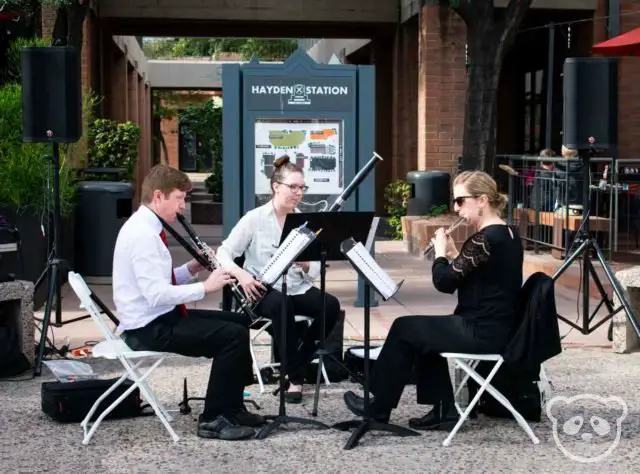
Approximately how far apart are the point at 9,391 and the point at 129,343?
1500 millimetres

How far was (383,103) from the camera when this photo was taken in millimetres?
22531

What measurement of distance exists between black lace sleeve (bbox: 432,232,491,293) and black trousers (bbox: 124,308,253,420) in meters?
1.06

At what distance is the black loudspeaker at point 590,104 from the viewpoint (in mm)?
8977

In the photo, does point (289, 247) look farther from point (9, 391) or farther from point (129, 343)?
point (9, 391)

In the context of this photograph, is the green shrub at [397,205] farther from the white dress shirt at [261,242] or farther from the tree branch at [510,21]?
the white dress shirt at [261,242]

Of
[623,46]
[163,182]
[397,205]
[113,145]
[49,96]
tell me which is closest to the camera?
[163,182]

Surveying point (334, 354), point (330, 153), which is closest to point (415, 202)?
point (330, 153)

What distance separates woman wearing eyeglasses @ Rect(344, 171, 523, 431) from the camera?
5922 mm

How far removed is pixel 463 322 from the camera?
6.02m

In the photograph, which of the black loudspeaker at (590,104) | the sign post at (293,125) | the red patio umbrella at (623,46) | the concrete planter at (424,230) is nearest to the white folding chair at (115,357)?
the sign post at (293,125)

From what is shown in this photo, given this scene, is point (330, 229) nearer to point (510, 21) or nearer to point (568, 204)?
point (568, 204)

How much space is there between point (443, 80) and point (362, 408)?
11029 mm

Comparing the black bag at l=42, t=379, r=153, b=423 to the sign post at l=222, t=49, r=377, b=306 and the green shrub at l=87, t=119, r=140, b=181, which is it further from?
the green shrub at l=87, t=119, r=140, b=181

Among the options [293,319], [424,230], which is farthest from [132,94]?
[293,319]
